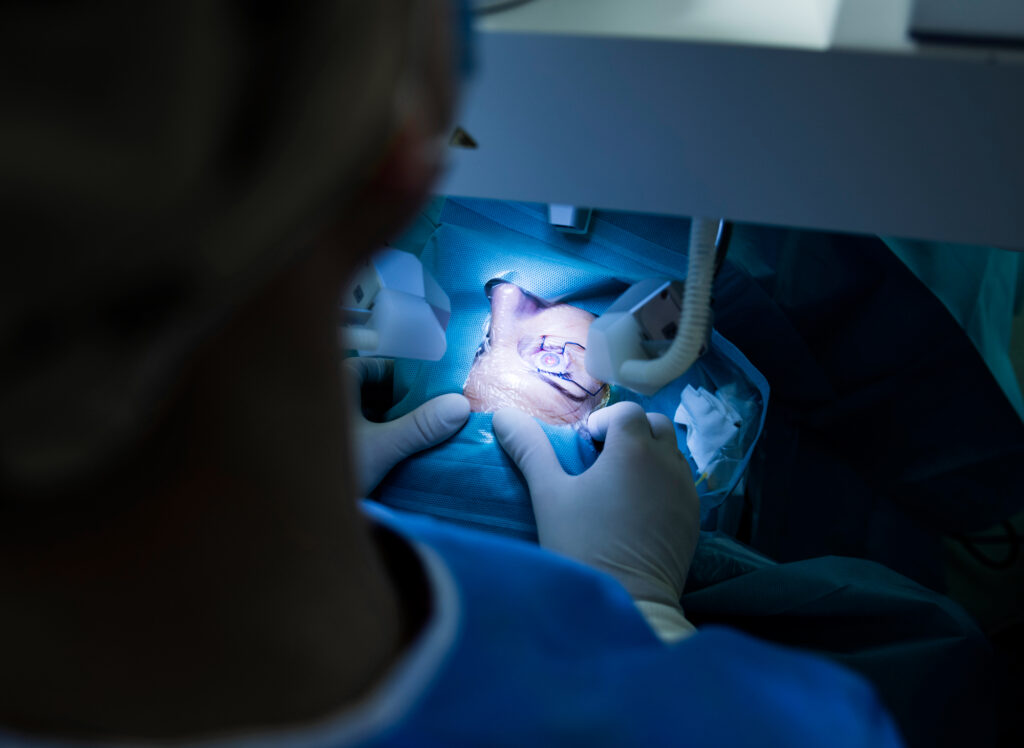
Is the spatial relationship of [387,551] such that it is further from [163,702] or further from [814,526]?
[814,526]

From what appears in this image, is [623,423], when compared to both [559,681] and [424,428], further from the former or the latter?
[559,681]

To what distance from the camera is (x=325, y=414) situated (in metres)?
0.39

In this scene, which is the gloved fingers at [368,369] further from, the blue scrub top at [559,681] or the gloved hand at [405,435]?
the blue scrub top at [559,681]

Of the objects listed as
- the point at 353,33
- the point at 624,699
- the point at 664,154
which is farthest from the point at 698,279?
the point at 353,33

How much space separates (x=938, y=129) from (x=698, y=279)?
277 mm

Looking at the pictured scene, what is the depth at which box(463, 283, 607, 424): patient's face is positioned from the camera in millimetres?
1516

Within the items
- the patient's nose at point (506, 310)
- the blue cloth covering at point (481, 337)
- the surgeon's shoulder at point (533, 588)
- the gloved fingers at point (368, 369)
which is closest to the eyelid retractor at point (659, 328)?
the surgeon's shoulder at point (533, 588)

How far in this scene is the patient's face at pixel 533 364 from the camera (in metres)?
1.52

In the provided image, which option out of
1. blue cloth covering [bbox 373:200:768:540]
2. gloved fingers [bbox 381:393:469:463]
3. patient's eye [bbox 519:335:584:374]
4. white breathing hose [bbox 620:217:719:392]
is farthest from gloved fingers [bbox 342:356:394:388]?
white breathing hose [bbox 620:217:719:392]

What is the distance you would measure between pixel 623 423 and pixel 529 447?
19cm

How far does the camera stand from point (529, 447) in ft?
4.38

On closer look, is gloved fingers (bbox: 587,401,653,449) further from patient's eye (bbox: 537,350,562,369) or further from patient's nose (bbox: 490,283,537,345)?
patient's nose (bbox: 490,283,537,345)

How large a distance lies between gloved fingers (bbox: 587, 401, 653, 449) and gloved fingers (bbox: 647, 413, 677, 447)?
0.08 ft

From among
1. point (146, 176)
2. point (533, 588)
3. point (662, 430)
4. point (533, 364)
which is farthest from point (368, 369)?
point (146, 176)
